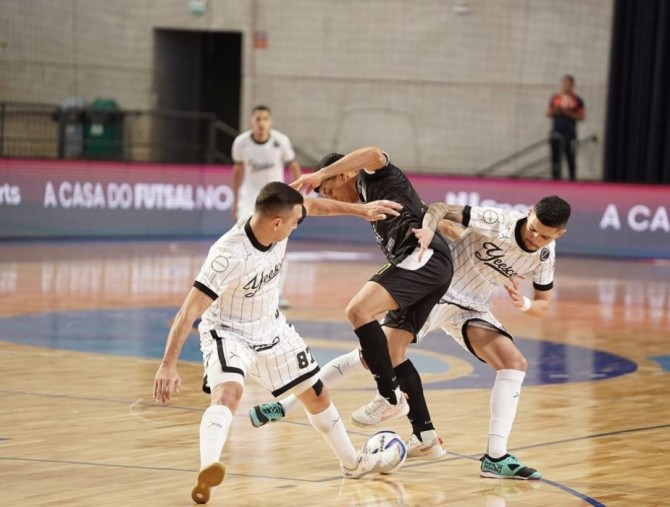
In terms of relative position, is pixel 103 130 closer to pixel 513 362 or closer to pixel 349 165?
pixel 349 165

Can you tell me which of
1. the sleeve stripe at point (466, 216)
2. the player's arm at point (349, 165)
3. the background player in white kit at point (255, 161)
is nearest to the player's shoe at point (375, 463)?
the sleeve stripe at point (466, 216)

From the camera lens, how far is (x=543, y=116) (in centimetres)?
2606

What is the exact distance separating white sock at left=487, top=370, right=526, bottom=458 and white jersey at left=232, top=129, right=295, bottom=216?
7986 mm

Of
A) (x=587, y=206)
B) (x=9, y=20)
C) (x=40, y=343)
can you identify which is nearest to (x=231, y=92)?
(x=9, y=20)

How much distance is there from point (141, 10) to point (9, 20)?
4.69 meters

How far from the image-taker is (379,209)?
725cm

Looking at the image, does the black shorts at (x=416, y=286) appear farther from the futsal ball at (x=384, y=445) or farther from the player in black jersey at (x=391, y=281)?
the futsal ball at (x=384, y=445)

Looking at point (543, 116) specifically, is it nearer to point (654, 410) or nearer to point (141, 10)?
point (141, 10)

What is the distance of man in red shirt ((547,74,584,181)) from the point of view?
23.7 metres

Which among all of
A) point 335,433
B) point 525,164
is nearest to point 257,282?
point 335,433

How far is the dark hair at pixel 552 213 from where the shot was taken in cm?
710

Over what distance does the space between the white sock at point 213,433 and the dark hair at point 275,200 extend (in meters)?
0.96

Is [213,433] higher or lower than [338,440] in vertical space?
higher

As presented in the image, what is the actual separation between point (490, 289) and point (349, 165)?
44.4 inches
